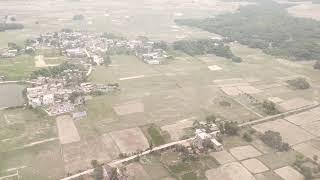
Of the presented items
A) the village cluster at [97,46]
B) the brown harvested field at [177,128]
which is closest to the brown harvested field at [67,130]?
the brown harvested field at [177,128]

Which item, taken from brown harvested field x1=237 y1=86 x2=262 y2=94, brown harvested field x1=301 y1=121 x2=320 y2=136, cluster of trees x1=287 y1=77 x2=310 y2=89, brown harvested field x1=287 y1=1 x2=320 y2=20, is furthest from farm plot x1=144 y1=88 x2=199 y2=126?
brown harvested field x1=287 y1=1 x2=320 y2=20

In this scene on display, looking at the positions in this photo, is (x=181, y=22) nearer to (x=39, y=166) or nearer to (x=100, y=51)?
(x=100, y=51)

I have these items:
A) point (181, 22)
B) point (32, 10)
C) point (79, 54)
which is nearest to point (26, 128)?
point (79, 54)

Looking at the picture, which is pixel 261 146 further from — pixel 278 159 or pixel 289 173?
pixel 289 173

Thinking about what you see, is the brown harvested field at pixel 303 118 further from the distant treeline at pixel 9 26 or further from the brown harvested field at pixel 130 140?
the distant treeline at pixel 9 26

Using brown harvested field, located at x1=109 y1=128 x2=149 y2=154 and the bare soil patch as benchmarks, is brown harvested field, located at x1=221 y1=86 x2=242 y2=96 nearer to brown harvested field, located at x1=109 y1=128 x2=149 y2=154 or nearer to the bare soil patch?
the bare soil patch
